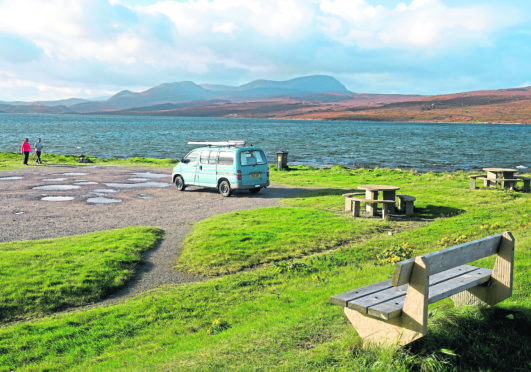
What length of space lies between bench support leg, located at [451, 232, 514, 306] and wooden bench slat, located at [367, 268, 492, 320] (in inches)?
5.4

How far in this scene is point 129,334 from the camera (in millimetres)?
7070

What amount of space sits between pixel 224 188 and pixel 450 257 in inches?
657

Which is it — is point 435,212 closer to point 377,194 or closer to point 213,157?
point 377,194

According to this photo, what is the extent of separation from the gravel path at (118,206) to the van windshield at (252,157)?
5.04 ft

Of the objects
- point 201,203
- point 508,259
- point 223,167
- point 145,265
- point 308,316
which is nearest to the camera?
point 508,259

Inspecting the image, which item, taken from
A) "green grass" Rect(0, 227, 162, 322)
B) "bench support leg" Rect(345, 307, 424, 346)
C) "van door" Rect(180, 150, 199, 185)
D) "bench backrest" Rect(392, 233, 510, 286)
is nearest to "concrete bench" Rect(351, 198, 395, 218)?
"green grass" Rect(0, 227, 162, 322)

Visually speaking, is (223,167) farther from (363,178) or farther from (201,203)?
(363,178)

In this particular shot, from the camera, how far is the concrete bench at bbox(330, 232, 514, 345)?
4.75 meters

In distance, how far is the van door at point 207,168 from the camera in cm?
2166

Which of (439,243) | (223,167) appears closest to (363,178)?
(223,167)

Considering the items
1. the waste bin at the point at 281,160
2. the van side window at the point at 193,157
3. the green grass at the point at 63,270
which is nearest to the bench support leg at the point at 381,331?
the green grass at the point at 63,270

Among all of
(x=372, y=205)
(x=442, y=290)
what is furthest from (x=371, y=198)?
(x=442, y=290)

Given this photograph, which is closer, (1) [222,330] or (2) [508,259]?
(2) [508,259]

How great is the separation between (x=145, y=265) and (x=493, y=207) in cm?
1179
